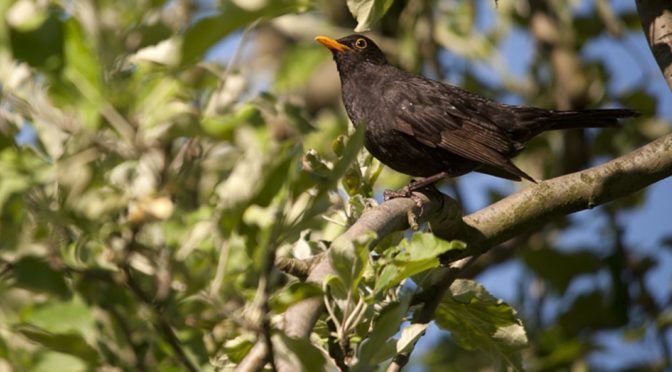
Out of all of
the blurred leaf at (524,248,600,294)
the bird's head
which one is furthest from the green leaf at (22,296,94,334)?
the blurred leaf at (524,248,600,294)

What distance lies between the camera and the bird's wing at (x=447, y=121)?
239 inches

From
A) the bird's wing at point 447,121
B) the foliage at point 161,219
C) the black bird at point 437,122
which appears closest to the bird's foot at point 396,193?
the black bird at point 437,122

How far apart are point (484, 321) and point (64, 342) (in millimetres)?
1890

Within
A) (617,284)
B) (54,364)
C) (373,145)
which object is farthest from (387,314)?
(617,284)

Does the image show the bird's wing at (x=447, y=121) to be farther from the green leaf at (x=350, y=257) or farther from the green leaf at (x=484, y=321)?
the green leaf at (x=350, y=257)

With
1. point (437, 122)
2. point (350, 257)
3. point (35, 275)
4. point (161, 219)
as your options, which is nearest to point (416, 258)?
point (350, 257)

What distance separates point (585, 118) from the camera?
6117mm

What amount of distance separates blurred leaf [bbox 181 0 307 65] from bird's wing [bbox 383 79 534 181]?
12.4ft

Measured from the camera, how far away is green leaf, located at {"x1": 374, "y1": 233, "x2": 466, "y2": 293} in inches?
107

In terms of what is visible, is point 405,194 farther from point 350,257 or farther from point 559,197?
Result: point 350,257

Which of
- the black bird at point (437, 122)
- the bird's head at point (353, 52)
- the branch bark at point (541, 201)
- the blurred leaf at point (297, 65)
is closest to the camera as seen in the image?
the blurred leaf at point (297, 65)

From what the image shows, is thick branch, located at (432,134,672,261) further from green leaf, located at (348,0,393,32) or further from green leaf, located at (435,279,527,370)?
green leaf, located at (348,0,393,32)

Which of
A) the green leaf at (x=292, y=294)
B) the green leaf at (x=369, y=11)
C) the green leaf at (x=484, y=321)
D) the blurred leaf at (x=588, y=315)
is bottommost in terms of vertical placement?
the blurred leaf at (x=588, y=315)

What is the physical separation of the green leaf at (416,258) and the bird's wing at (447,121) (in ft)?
10.1
